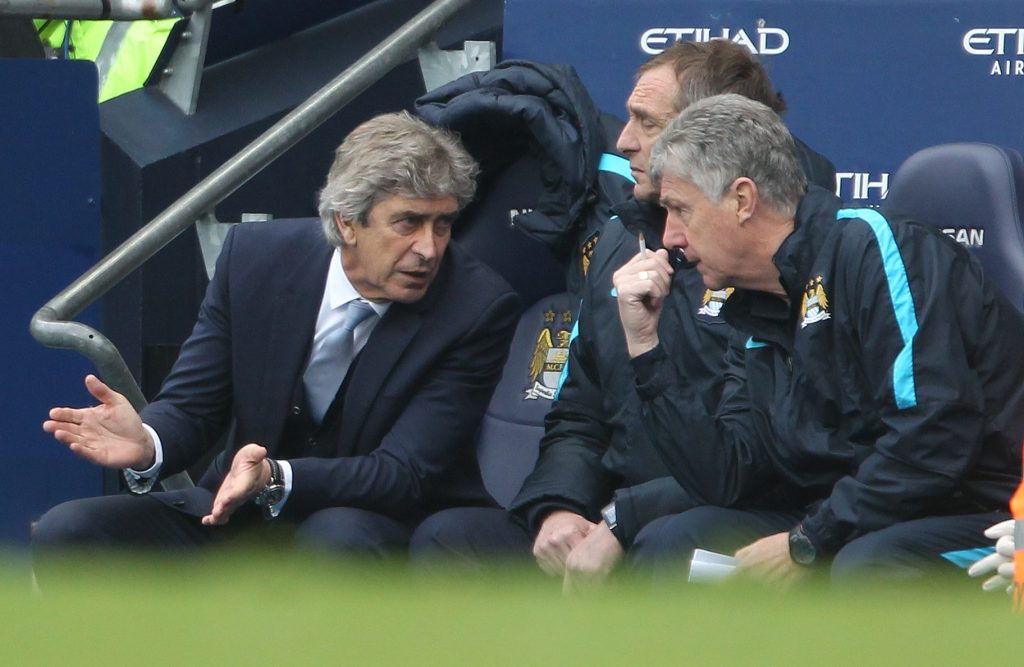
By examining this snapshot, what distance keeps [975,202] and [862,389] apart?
0.73 meters

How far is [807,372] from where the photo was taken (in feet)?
11.9

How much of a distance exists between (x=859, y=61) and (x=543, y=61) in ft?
2.80

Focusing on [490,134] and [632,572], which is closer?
[632,572]

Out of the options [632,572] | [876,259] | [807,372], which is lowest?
[632,572]

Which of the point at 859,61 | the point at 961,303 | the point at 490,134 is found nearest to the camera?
the point at 961,303

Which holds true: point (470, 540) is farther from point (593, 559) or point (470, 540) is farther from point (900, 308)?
point (900, 308)

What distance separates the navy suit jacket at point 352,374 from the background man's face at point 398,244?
66 millimetres

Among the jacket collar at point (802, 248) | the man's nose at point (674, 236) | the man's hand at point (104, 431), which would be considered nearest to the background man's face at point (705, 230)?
the man's nose at point (674, 236)

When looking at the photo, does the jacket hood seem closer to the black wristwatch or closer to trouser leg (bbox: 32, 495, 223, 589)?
trouser leg (bbox: 32, 495, 223, 589)

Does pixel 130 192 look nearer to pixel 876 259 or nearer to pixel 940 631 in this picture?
pixel 876 259

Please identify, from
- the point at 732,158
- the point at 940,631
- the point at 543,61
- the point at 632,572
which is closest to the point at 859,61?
the point at 543,61

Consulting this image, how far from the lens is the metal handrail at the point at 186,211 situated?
177 inches

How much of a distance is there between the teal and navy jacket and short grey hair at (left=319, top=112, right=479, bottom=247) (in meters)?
0.64

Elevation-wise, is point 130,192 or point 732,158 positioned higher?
point 732,158
